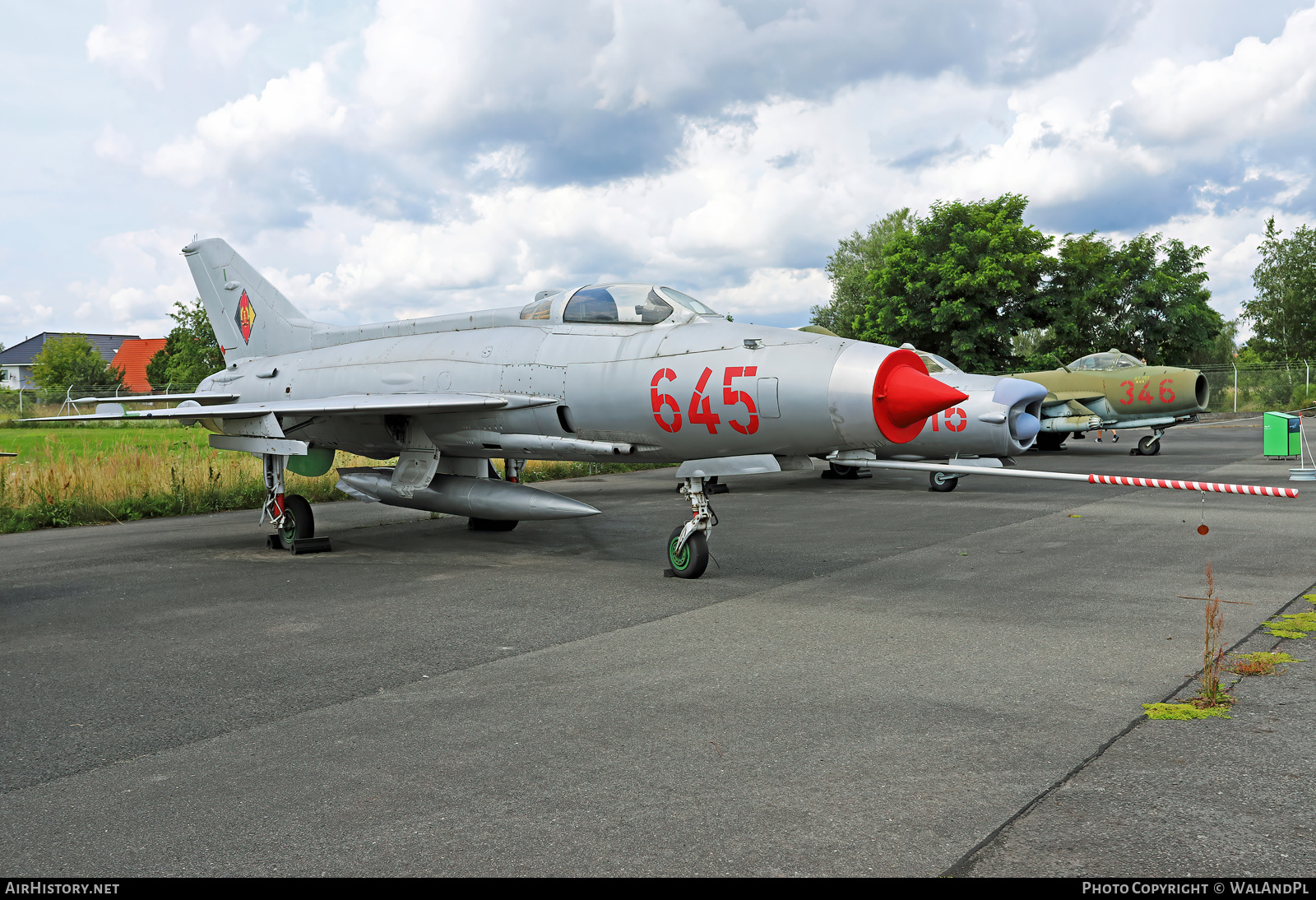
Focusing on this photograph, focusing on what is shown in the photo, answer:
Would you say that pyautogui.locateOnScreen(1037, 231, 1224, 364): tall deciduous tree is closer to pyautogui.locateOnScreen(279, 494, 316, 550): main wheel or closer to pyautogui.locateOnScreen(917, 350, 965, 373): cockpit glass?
pyautogui.locateOnScreen(917, 350, 965, 373): cockpit glass

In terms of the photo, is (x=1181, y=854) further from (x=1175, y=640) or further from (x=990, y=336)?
(x=990, y=336)

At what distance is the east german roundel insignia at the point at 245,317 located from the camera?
12.5m

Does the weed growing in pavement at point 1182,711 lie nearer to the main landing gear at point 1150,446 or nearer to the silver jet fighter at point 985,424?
the silver jet fighter at point 985,424

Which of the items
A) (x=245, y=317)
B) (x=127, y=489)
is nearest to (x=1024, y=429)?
(x=245, y=317)

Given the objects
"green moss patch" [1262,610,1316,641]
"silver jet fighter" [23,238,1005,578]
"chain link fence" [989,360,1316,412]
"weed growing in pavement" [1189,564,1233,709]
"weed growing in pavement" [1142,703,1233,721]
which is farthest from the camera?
"chain link fence" [989,360,1316,412]

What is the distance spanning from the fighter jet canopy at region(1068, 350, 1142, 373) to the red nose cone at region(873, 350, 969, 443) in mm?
16359

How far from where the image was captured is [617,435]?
25.8ft

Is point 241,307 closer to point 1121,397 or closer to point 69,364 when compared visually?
point 1121,397

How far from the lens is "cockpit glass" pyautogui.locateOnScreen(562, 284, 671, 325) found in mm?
7973

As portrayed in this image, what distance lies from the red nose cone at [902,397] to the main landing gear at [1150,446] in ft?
53.8

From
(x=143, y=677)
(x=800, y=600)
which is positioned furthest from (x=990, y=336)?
(x=143, y=677)

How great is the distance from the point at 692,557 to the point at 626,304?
235 centimetres

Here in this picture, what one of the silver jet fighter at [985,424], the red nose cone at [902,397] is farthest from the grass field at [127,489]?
the red nose cone at [902,397]

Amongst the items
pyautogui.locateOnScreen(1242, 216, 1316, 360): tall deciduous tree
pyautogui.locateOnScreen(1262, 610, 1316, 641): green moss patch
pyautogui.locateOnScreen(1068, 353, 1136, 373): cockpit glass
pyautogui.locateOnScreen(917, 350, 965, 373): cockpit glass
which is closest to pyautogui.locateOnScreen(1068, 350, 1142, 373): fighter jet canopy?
pyautogui.locateOnScreen(1068, 353, 1136, 373): cockpit glass
